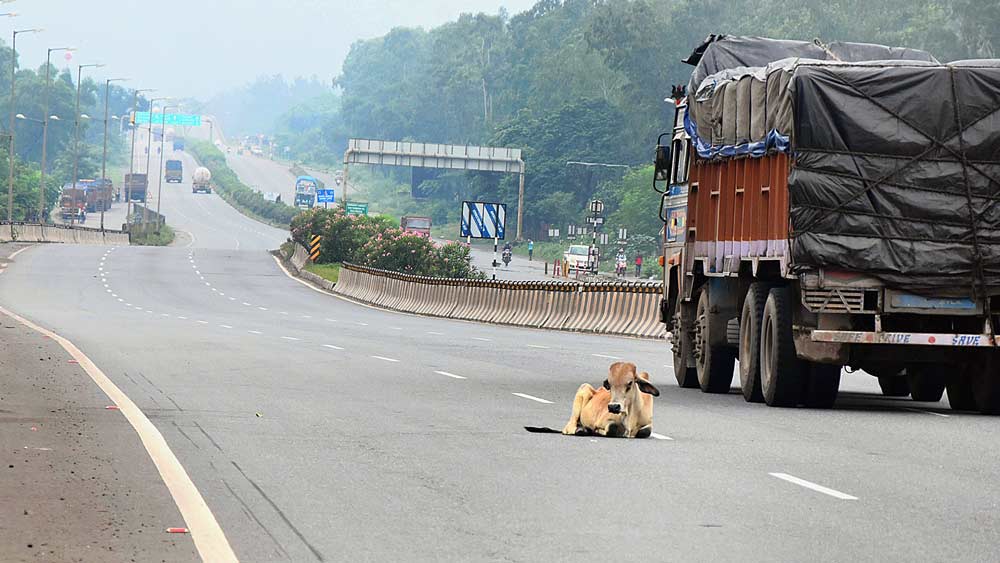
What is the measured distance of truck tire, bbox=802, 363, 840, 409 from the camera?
18.9 metres

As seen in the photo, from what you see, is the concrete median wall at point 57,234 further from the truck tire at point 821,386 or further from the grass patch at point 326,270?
the truck tire at point 821,386

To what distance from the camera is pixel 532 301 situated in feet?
158

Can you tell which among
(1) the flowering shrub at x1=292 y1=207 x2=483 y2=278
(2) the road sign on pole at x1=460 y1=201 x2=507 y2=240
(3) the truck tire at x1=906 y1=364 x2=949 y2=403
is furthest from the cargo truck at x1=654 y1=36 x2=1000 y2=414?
(1) the flowering shrub at x1=292 y1=207 x2=483 y2=278

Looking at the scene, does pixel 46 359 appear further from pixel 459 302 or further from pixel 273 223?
pixel 273 223

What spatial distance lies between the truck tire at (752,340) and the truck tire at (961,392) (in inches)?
74.7

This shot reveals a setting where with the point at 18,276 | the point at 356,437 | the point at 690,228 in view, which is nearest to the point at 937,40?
the point at 18,276

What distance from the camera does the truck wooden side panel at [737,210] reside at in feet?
60.6

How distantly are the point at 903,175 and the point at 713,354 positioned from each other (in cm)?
425

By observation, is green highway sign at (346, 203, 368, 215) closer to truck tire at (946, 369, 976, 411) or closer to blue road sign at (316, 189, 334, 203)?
blue road sign at (316, 189, 334, 203)

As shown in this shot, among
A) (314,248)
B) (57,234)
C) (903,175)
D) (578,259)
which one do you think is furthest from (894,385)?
(57,234)

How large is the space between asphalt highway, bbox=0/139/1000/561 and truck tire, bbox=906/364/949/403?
0.21 meters

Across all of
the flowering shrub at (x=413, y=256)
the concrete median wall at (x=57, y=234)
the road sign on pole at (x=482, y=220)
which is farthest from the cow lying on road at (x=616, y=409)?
the concrete median wall at (x=57, y=234)

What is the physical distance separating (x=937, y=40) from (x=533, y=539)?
121m

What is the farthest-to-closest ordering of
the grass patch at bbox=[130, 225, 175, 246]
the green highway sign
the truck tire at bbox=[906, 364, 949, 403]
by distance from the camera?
the green highway sign
the grass patch at bbox=[130, 225, 175, 246]
the truck tire at bbox=[906, 364, 949, 403]
